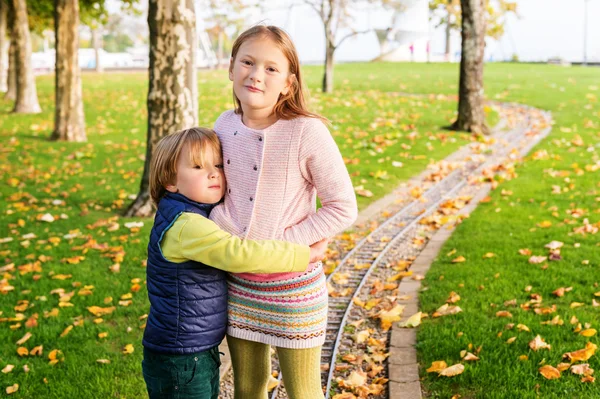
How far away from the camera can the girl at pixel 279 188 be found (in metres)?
2.69

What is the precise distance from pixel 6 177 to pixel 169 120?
465 cm

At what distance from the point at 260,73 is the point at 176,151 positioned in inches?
17.8

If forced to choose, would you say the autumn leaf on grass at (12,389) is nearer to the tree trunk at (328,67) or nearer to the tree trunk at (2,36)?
the tree trunk at (328,67)

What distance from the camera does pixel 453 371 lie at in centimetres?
423

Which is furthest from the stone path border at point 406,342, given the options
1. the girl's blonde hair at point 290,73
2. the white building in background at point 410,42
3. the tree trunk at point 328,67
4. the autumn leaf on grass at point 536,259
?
the white building in background at point 410,42

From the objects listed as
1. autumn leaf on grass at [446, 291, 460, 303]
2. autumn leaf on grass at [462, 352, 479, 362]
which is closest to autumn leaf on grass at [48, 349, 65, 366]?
autumn leaf on grass at [462, 352, 479, 362]

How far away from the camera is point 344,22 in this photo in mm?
33438

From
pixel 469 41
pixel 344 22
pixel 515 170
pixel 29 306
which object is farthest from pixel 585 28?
pixel 29 306

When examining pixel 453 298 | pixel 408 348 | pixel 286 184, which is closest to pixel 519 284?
pixel 453 298

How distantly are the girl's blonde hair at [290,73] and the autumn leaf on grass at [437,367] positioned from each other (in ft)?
7.20

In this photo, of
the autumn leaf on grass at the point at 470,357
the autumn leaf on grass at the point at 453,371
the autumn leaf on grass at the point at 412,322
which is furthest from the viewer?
the autumn leaf on grass at the point at 412,322

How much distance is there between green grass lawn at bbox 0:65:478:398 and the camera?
15.3ft

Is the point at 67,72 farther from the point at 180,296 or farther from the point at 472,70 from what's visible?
the point at 180,296

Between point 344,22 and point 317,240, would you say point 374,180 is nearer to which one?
point 317,240
